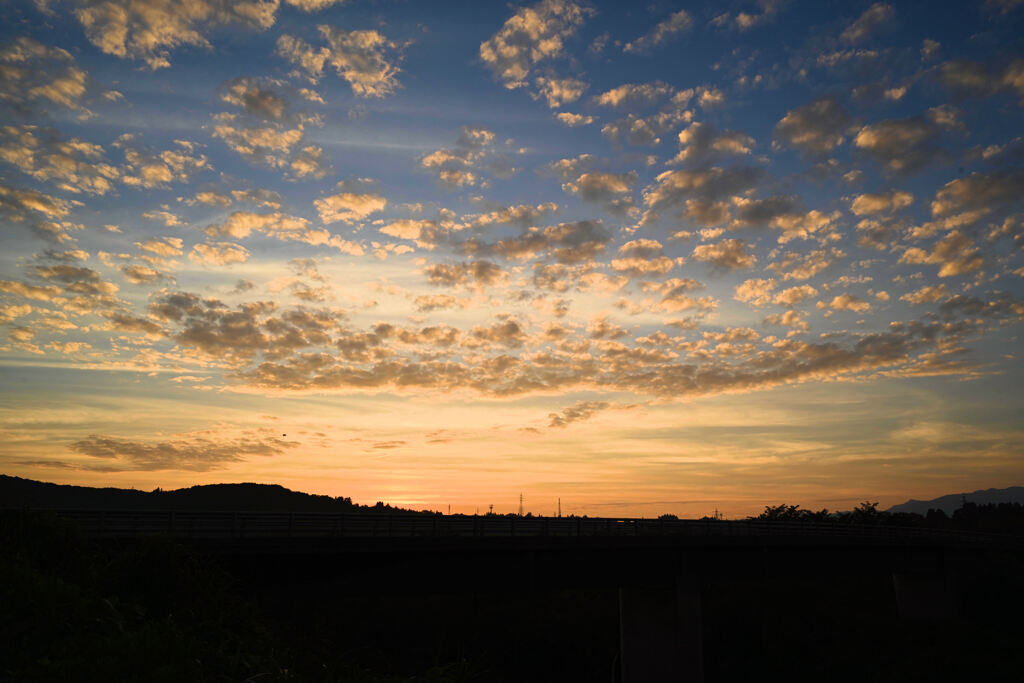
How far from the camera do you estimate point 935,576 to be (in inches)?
2564

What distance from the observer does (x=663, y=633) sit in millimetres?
42812

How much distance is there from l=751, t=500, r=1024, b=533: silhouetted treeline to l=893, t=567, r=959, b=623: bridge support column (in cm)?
4653

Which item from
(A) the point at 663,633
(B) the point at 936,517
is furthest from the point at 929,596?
(B) the point at 936,517

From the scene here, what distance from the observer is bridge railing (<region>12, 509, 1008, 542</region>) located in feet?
82.3

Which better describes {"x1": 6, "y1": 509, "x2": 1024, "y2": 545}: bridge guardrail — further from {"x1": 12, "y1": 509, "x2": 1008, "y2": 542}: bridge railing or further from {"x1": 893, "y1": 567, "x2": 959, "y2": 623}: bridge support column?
{"x1": 893, "y1": 567, "x2": 959, "y2": 623}: bridge support column

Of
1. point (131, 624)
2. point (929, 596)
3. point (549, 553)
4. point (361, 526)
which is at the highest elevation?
point (361, 526)

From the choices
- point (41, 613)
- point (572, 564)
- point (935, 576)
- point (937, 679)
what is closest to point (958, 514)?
point (935, 576)

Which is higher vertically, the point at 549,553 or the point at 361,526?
the point at 361,526

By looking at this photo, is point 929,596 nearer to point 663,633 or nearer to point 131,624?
point 663,633

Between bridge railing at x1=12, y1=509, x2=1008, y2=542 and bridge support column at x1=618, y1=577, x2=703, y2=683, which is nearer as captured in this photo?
bridge railing at x1=12, y1=509, x2=1008, y2=542

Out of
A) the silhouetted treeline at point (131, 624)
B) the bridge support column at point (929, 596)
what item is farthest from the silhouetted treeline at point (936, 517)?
the silhouetted treeline at point (131, 624)

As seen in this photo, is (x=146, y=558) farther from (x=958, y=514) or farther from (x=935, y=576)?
(x=958, y=514)

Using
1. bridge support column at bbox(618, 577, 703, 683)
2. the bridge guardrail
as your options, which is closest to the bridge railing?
the bridge guardrail

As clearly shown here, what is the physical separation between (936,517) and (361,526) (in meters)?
211
